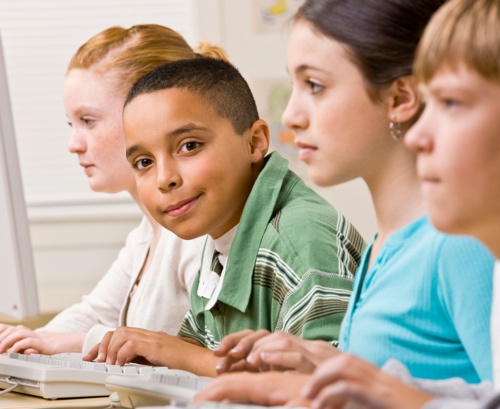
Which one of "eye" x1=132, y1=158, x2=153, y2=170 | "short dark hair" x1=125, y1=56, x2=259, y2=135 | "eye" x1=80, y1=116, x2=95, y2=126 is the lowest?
"eye" x1=80, y1=116, x2=95, y2=126

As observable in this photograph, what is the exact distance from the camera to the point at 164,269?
1682 millimetres

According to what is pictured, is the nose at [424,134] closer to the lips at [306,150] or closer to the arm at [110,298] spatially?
the lips at [306,150]

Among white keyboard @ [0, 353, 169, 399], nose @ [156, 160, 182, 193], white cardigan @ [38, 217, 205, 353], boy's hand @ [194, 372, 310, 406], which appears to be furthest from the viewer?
white cardigan @ [38, 217, 205, 353]

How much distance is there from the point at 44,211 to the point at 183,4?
82 cm

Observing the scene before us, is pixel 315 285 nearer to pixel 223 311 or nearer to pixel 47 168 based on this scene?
pixel 223 311

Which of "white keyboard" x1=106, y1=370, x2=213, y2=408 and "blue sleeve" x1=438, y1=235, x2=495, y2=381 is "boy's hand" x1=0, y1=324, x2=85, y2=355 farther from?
"blue sleeve" x1=438, y1=235, x2=495, y2=381

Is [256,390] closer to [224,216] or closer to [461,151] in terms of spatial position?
[461,151]

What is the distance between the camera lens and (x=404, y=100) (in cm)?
98

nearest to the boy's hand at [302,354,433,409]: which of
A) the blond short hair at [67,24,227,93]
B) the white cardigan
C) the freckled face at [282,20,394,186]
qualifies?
the freckled face at [282,20,394,186]

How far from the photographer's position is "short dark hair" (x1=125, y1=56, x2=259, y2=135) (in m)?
1.39

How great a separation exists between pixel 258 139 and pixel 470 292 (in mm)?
633

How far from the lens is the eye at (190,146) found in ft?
4.44

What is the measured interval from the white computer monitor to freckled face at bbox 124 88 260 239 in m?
0.18

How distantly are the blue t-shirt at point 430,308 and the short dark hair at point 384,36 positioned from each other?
159 millimetres
